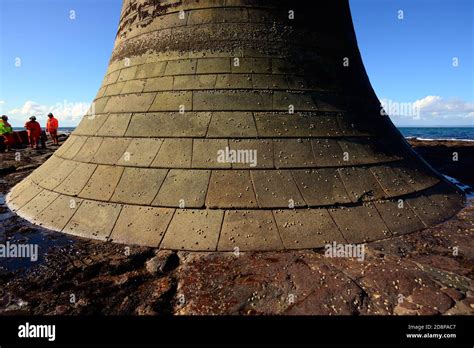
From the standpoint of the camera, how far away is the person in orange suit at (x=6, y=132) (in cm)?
Result: 1692

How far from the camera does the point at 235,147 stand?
20.2ft

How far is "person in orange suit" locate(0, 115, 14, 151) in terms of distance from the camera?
16.9m

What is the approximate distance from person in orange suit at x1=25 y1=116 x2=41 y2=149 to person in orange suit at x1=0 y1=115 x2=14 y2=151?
43.4 inches

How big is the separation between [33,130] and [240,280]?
706 inches

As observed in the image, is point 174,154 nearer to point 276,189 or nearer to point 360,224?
point 276,189

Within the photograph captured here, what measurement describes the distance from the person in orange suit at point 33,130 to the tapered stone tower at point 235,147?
1017 cm

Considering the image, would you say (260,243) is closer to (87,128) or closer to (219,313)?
(219,313)

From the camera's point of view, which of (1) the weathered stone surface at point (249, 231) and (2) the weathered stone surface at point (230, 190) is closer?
(1) the weathered stone surface at point (249, 231)

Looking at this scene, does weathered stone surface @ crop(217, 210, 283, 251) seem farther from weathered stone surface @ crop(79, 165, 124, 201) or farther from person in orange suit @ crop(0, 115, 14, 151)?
person in orange suit @ crop(0, 115, 14, 151)

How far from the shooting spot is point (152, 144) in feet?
21.4

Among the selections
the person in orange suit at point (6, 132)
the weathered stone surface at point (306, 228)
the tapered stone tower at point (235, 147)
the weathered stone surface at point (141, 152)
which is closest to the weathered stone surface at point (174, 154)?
the tapered stone tower at point (235, 147)

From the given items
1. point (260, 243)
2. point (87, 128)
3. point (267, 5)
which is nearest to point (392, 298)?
point (260, 243)

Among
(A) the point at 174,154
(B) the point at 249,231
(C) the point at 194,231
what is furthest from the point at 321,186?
(A) the point at 174,154

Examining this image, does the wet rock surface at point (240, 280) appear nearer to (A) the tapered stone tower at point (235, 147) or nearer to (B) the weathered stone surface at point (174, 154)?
(A) the tapered stone tower at point (235, 147)
